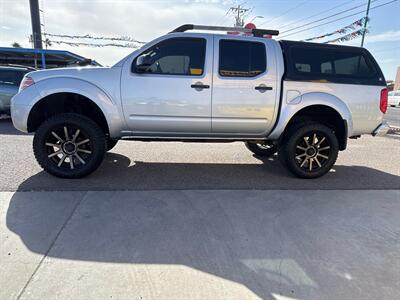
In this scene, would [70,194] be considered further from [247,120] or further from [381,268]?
[381,268]

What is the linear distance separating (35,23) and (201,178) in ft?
108

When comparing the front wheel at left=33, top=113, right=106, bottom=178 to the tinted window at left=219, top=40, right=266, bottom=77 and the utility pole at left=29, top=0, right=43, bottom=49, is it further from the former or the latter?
the utility pole at left=29, top=0, right=43, bottom=49

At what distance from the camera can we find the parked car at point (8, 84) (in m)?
9.40

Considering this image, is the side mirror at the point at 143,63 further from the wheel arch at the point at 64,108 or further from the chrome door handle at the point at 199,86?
the wheel arch at the point at 64,108

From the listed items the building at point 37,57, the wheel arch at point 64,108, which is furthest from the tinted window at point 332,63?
the building at point 37,57

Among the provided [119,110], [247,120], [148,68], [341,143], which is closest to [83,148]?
[119,110]

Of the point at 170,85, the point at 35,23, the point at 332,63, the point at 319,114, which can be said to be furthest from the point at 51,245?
the point at 35,23

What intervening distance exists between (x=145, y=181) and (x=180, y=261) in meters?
2.03

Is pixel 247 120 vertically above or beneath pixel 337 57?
beneath

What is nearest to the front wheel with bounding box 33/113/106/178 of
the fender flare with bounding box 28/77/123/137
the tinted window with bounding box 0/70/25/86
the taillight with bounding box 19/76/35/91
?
the fender flare with bounding box 28/77/123/137

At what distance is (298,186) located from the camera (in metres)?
4.48

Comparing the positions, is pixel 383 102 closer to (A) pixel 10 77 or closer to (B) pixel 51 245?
(B) pixel 51 245

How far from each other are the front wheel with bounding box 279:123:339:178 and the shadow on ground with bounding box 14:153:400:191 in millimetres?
187

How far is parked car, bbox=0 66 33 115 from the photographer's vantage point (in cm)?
940
